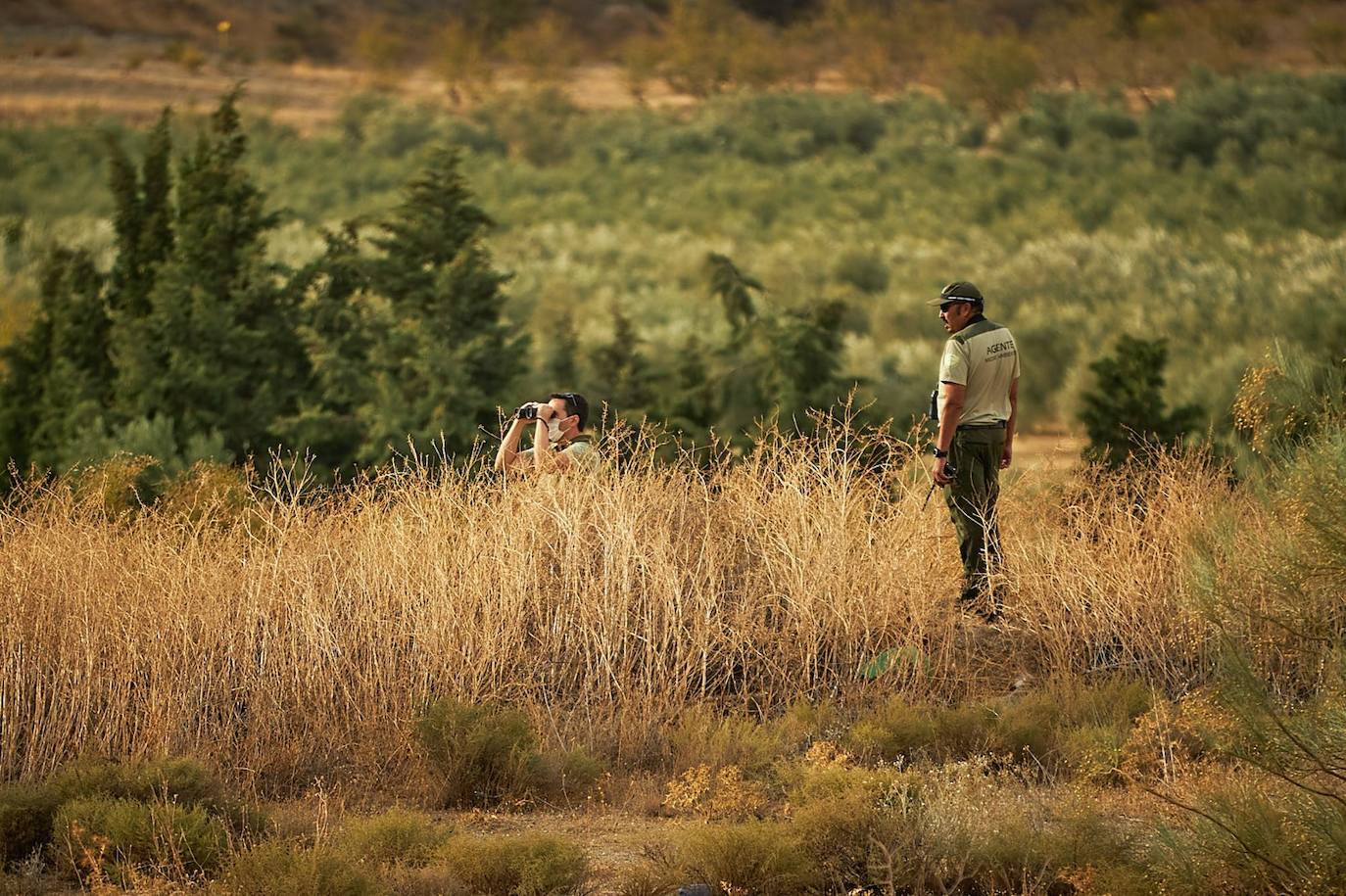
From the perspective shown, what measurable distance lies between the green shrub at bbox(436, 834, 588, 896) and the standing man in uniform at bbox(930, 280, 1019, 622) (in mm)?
3470

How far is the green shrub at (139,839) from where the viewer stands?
6191mm

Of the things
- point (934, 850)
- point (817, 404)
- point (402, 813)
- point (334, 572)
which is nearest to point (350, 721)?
point (334, 572)

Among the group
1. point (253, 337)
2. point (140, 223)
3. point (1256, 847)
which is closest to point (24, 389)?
point (140, 223)

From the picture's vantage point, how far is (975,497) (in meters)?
9.25

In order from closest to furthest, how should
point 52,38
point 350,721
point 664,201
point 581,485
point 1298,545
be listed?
1. point 1298,545
2. point 350,721
3. point 581,485
4. point 664,201
5. point 52,38

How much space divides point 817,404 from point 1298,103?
40.1 meters

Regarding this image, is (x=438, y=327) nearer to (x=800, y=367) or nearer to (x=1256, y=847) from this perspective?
(x=800, y=367)

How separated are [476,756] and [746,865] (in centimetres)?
170

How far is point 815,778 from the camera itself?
665cm

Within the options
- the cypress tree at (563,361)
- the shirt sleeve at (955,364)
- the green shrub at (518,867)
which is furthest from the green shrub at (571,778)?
the cypress tree at (563,361)

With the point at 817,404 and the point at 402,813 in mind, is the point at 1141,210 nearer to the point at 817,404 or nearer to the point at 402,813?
the point at 817,404

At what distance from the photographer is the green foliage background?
3266 cm

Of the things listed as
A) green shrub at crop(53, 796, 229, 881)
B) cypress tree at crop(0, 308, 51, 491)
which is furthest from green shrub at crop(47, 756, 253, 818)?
cypress tree at crop(0, 308, 51, 491)

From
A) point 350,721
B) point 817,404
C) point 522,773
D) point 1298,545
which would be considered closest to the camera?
point 1298,545
